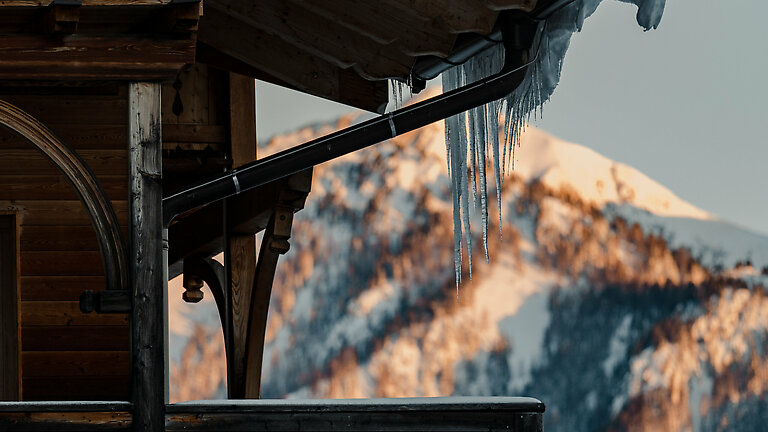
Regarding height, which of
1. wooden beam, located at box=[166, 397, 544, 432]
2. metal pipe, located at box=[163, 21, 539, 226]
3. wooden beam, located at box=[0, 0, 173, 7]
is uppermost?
wooden beam, located at box=[0, 0, 173, 7]

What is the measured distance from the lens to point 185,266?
13.1 meters

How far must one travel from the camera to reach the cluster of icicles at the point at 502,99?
8047 mm

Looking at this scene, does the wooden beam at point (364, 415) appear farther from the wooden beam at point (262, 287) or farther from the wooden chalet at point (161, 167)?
the wooden beam at point (262, 287)

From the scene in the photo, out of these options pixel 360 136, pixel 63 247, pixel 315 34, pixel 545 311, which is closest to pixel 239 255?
pixel 63 247

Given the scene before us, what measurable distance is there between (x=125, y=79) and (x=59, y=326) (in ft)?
11.6

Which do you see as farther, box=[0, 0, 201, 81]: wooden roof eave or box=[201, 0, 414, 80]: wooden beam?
box=[201, 0, 414, 80]: wooden beam

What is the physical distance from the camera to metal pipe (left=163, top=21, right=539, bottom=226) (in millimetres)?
6832

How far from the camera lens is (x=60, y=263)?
9.27 metres

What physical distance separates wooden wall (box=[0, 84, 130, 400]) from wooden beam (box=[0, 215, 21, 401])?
7 centimetres

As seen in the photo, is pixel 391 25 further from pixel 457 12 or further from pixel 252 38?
pixel 252 38

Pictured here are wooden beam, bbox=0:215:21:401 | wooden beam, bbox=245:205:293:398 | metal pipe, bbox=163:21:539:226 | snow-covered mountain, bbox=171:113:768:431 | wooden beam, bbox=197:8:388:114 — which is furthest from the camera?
snow-covered mountain, bbox=171:113:768:431

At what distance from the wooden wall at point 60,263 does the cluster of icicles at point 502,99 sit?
2.50 meters

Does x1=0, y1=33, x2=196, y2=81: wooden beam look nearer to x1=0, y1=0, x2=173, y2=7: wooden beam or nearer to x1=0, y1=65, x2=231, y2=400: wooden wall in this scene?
x1=0, y1=0, x2=173, y2=7: wooden beam

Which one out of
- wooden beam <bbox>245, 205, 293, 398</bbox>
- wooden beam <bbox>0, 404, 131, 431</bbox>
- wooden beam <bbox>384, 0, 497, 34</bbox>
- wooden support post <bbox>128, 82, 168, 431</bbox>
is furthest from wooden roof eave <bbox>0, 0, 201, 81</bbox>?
wooden beam <bbox>245, 205, 293, 398</bbox>
